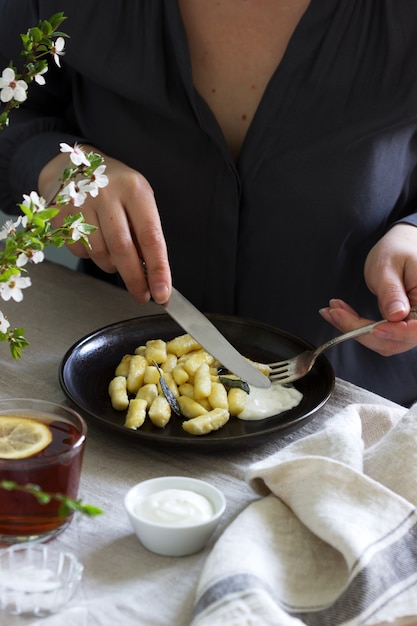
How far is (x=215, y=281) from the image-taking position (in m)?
1.50

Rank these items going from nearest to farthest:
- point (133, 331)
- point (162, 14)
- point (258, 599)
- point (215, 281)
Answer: point (258, 599), point (133, 331), point (162, 14), point (215, 281)

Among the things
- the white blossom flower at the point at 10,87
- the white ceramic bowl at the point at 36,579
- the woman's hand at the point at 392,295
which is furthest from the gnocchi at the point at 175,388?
the white blossom flower at the point at 10,87

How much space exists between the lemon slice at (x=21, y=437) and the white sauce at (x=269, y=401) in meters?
0.29

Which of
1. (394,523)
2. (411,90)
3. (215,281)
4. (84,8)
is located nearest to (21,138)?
(84,8)

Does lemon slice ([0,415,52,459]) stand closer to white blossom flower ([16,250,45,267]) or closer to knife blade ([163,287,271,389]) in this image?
white blossom flower ([16,250,45,267])

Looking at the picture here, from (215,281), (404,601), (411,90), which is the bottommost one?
(215,281)

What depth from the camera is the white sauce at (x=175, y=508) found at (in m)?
0.84

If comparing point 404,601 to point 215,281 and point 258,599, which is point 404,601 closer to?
point 258,599

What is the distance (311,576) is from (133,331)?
0.56m

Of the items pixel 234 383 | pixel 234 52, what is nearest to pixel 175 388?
pixel 234 383

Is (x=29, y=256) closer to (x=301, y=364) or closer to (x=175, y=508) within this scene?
(x=175, y=508)

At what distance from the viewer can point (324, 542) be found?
0.83 meters

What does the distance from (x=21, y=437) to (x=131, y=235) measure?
0.41 m

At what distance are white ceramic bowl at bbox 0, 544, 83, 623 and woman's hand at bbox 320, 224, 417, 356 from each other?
0.52 metres
